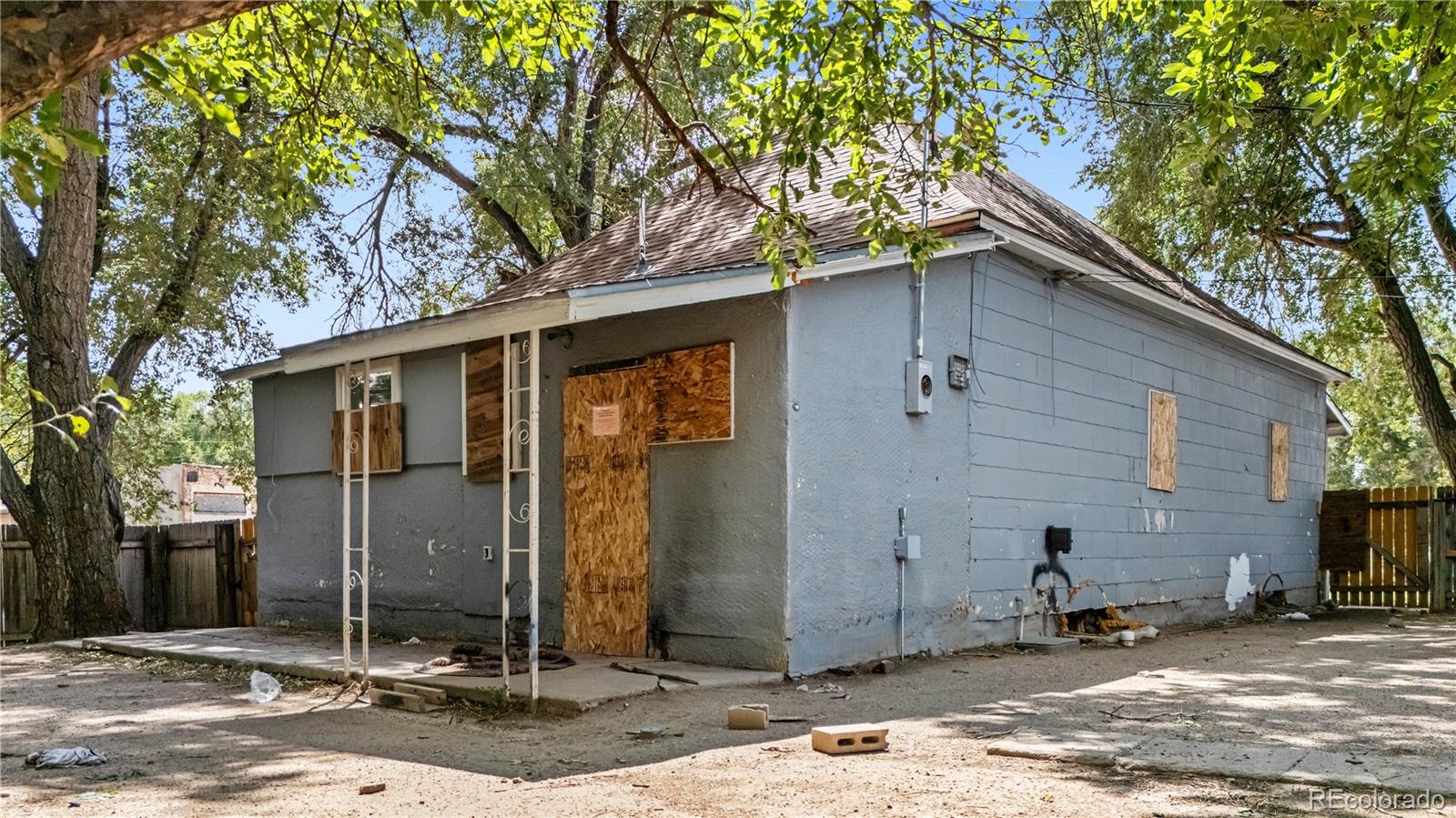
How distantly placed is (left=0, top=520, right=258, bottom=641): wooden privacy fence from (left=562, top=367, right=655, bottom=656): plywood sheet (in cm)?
742

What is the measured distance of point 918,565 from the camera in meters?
9.38

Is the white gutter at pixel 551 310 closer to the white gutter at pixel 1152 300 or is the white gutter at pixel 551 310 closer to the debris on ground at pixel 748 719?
the white gutter at pixel 1152 300

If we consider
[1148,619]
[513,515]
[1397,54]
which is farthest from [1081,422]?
[513,515]

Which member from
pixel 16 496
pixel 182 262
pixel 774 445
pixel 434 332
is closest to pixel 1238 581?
pixel 774 445

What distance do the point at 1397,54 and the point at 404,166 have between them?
47.9ft

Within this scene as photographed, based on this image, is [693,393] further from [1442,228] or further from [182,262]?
[1442,228]

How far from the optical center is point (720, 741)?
6.14m

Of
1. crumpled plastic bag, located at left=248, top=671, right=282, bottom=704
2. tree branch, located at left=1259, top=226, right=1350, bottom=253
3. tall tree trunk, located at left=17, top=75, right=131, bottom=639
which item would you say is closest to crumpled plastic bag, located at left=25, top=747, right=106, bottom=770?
crumpled plastic bag, located at left=248, top=671, right=282, bottom=704

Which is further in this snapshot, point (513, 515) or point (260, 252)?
point (260, 252)

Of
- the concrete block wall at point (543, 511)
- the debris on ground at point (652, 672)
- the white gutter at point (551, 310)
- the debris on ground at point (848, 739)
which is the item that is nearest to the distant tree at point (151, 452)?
the concrete block wall at point (543, 511)

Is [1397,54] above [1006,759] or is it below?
above

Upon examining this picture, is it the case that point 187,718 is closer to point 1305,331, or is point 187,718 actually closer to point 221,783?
point 221,783

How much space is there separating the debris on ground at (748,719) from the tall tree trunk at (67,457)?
Result: 10279mm

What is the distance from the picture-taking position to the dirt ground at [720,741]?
4789mm
